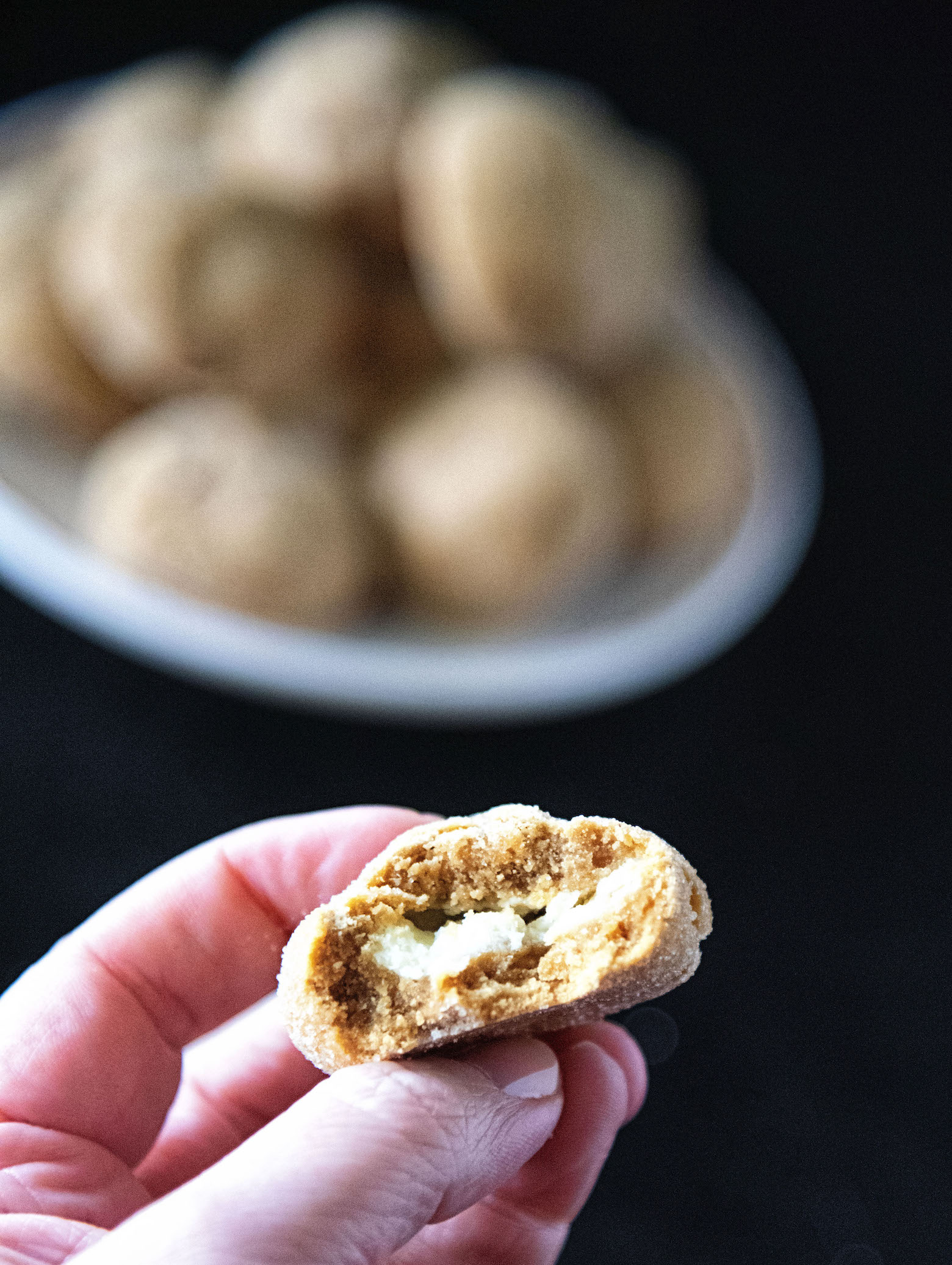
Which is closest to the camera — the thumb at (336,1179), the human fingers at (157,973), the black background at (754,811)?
the thumb at (336,1179)

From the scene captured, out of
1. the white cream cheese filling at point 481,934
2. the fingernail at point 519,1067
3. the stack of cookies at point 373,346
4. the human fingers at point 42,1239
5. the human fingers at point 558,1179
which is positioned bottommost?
the human fingers at point 558,1179

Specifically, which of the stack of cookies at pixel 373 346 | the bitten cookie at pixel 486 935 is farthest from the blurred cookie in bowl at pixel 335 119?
the bitten cookie at pixel 486 935

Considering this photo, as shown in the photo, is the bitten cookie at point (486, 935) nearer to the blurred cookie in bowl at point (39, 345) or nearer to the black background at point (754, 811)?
the black background at point (754, 811)

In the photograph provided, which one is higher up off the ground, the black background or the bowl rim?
the bowl rim

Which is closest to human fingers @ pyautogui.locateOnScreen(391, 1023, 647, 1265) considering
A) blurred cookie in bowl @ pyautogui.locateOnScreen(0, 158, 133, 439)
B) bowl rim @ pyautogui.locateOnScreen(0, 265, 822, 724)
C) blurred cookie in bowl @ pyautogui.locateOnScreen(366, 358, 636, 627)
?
bowl rim @ pyautogui.locateOnScreen(0, 265, 822, 724)

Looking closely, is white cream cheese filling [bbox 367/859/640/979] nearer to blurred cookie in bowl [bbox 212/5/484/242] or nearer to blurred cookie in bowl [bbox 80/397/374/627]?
blurred cookie in bowl [bbox 80/397/374/627]

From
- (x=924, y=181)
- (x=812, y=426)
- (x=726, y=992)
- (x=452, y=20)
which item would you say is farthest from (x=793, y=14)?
(x=726, y=992)
